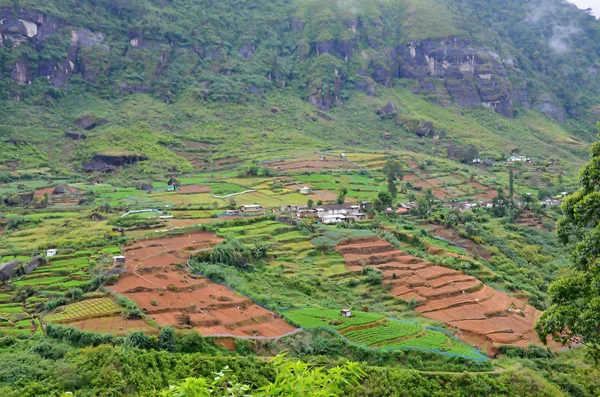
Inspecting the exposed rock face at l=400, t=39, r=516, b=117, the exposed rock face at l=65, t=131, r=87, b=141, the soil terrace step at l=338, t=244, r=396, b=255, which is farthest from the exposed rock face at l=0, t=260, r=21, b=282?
the exposed rock face at l=400, t=39, r=516, b=117

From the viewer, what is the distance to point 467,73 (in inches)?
5108

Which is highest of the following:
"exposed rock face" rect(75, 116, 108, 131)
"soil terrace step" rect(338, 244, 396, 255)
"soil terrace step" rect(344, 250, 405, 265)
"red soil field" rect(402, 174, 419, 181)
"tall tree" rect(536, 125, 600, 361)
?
"tall tree" rect(536, 125, 600, 361)

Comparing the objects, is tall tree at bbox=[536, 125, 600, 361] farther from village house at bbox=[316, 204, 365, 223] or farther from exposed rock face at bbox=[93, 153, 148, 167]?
exposed rock face at bbox=[93, 153, 148, 167]

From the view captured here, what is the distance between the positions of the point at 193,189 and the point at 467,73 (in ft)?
293

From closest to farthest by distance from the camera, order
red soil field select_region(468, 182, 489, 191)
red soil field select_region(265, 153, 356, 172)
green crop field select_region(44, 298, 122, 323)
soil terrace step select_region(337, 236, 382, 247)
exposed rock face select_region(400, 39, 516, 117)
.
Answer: green crop field select_region(44, 298, 122, 323) → soil terrace step select_region(337, 236, 382, 247) → red soil field select_region(265, 153, 356, 172) → red soil field select_region(468, 182, 489, 191) → exposed rock face select_region(400, 39, 516, 117)

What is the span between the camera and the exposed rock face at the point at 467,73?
12738 cm

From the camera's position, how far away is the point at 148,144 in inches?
3349

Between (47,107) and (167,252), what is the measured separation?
2814 inches

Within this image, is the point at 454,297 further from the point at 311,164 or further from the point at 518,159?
the point at 518,159

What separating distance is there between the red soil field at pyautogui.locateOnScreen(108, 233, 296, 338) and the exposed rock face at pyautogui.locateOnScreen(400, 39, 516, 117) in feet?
351

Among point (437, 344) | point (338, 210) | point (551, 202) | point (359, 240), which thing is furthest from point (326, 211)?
point (551, 202)

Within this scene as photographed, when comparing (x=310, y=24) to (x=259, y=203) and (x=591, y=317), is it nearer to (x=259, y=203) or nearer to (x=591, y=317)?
(x=259, y=203)

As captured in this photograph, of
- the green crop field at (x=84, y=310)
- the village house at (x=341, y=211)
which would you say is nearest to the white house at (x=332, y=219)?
the village house at (x=341, y=211)

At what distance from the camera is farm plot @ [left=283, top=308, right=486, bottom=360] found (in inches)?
1074
